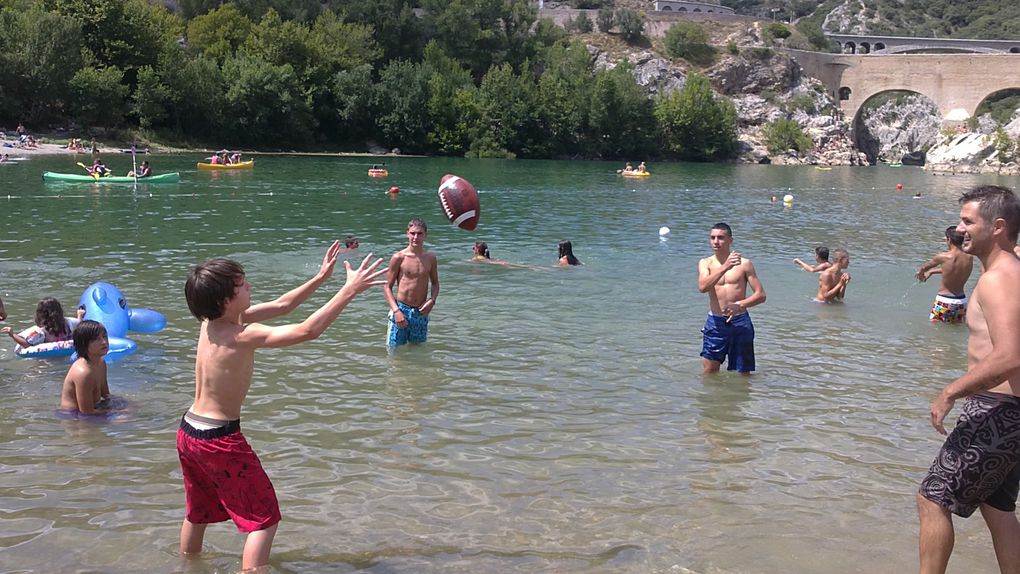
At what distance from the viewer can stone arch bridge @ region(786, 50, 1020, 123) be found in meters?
102

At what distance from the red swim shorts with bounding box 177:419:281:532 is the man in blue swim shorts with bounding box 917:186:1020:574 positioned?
3.55 meters

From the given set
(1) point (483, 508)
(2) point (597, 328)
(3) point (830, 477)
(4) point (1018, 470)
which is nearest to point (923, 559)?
(4) point (1018, 470)

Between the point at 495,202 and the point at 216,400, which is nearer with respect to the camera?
the point at 216,400

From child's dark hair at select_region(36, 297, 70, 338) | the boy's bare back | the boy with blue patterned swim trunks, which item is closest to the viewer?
the boy's bare back

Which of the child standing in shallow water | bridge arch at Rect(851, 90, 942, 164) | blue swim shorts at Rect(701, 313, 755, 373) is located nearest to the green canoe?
blue swim shorts at Rect(701, 313, 755, 373)

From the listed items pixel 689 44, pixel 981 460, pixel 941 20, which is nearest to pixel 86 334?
pixel 981 460

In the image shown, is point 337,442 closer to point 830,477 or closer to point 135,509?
point 135,509

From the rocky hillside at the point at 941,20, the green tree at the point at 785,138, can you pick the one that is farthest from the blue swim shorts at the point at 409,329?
the rocky hillside at the point at 941,20

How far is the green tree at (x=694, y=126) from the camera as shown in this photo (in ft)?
297

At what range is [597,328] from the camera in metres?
12.8

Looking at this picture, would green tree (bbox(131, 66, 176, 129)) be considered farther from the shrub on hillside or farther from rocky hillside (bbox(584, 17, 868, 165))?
the shrub on hillside

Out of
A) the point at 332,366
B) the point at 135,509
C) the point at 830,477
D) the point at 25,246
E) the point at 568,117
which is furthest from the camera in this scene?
the point at 568,117

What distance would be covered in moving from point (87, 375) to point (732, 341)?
21.1ft

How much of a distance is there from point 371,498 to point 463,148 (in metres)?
75.2
